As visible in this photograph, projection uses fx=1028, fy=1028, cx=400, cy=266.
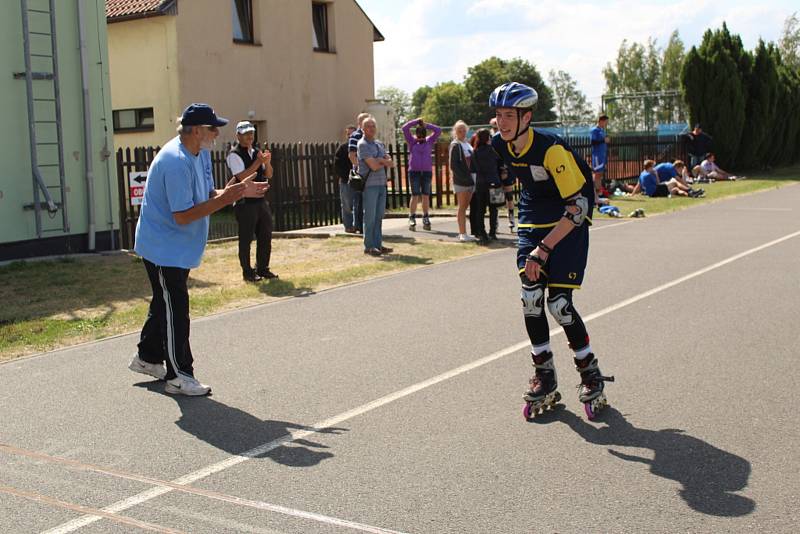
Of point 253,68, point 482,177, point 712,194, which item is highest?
point 253,68

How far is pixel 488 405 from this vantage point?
666 cm

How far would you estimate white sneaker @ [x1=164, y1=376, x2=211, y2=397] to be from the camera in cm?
708

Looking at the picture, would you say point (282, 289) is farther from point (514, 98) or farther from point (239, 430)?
point (514, 98)

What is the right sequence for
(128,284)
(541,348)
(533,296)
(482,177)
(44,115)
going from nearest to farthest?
(533,296) < (541,348) < (128,284) < (44,115) < (482,177)

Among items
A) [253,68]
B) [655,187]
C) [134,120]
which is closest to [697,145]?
[655,187]

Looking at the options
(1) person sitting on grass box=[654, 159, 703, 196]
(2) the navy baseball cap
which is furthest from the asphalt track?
(1) person sitting on grass box=[654, 159, 703, 196]

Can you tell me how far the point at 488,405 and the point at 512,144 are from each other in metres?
1.69

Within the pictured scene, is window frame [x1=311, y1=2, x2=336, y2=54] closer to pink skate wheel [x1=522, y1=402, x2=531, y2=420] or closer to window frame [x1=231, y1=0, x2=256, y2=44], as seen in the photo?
window frame [x1=231, y1=0, x2=256, y2=44]

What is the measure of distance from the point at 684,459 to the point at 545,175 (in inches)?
73.2

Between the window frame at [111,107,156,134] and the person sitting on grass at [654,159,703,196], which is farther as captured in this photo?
the window frame at [111,107,156,134]

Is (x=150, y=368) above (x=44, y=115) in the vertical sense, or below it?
below

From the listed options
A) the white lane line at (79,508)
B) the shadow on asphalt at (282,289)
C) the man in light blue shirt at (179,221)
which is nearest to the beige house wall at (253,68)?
the shadow on asphalt at (282,289)

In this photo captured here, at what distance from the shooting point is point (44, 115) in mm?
14984

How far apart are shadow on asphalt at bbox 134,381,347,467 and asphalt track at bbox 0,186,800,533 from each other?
2 cm
